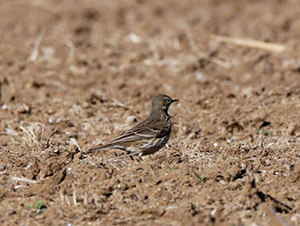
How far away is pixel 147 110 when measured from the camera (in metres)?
12.2

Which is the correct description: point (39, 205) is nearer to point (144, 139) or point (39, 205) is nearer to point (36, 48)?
point (144, 139)

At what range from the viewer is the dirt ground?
25.4 feet

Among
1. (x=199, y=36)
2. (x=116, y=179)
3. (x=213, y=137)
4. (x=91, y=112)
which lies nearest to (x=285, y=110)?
(x=213, y=137)

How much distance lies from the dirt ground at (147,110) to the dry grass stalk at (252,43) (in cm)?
14

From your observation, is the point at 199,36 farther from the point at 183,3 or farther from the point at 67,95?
the point at 67,95

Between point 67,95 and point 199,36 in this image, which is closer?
point 67,95

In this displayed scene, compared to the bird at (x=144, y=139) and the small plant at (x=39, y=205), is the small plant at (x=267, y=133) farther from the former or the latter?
the small plant at (x=39, y=205)

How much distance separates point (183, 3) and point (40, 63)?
6.68m

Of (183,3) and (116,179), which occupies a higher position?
(116,179)

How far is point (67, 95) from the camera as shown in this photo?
13297 mm

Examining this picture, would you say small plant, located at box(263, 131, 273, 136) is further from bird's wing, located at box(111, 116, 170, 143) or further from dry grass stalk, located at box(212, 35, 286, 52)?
dry grass stalk, located at box(212, 35, 286, 52)

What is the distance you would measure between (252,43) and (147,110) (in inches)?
196

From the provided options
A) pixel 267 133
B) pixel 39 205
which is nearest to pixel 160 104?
pixel 267 133

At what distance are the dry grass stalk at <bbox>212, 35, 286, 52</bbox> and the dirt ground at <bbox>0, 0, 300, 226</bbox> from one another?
0.14 meters
